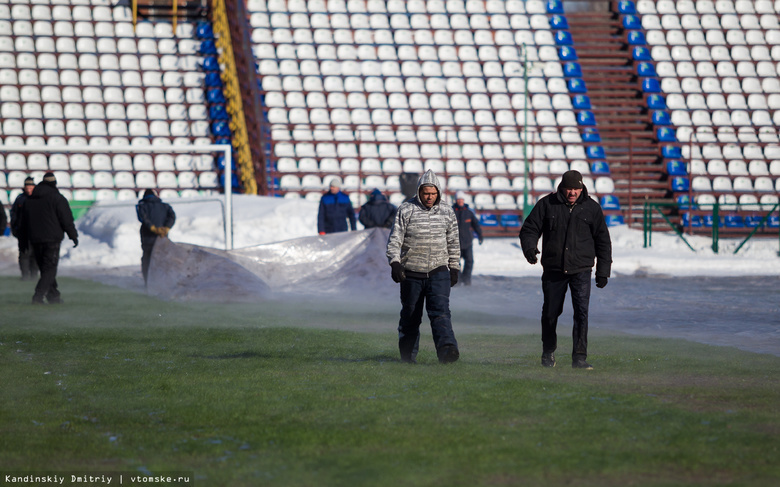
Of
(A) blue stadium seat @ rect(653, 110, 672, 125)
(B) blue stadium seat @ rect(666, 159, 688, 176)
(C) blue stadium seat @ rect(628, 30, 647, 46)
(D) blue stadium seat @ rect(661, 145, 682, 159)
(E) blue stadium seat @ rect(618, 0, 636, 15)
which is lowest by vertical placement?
(B) blue stadium seat @ rect(666, 159, 688, 176)

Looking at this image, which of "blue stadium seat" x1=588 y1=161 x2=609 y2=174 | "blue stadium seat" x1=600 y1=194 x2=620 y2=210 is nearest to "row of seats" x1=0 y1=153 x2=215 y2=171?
"blue stadium seat" x1=588 y1=161 x2=609 y2=174

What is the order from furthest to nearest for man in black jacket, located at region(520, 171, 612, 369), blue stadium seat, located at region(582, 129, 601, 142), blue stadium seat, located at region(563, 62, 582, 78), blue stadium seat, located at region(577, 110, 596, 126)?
blue stadium seat, located at region(563, 62, 582, 78), blue stadium seat, located at region(577, 110, 596, 126), blue stadium seat, located at region(582, 129, 601, 142), man in black jacket, located at region(520, 171, 612, 369)

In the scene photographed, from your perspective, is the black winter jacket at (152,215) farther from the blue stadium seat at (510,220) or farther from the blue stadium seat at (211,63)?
the blue stadium seat at (211,63)

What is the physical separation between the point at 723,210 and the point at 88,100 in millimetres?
19131

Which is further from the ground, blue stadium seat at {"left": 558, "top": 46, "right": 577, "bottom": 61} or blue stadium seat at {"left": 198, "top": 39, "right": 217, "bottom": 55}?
blue stadium seat at {"left": 198, "top": 39, "right": 217, "bottom": 55}

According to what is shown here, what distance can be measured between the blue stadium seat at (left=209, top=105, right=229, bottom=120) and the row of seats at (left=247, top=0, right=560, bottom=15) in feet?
14.5

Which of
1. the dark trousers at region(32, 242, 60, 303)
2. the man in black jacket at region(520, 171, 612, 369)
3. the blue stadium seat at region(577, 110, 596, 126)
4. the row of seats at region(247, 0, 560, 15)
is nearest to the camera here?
the man in black jacket at region(520, 171, 612, 369)

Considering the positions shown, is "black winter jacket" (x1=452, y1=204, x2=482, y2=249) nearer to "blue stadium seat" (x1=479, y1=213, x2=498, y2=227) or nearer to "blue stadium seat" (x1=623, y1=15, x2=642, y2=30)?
"blue stadium seat" (x1=479, y1=213, x2=498, y2=227)

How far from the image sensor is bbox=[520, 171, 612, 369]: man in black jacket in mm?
8375

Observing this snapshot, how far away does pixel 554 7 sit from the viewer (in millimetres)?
35344

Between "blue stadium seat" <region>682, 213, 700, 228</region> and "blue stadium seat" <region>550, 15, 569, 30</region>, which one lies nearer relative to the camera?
"blue stadium seat" <region>682, 213, 700, 228</region>

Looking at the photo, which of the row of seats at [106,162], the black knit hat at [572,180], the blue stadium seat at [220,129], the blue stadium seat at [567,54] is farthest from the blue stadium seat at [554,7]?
the black knit hat at [572,180]

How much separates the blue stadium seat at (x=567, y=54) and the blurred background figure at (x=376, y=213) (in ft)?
57.1

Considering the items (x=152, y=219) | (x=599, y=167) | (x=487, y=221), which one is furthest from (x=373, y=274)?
(x=599, y=167)
